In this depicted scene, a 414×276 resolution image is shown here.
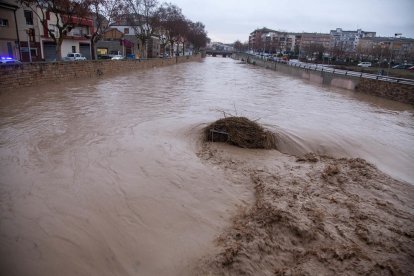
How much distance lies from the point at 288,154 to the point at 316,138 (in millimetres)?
1955

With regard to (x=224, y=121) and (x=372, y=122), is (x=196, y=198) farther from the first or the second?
(x=372, y=122)

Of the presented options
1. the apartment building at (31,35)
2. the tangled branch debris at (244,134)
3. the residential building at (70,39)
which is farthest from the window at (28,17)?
the tangled branch debris at (244,134)

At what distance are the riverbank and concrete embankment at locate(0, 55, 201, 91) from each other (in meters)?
13.8

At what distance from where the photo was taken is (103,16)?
33.9m

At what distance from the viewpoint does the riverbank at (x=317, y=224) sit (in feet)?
13.7

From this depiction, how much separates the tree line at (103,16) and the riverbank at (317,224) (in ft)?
71.8

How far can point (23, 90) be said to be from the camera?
1705cm

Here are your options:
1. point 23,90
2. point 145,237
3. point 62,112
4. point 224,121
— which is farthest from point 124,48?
point 145,237

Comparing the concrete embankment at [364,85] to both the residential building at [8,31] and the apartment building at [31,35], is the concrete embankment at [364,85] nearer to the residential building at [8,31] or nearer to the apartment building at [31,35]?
the apartment building at [31,35]

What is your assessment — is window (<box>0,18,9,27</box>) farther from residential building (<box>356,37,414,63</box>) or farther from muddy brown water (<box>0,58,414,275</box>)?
residential building (<box>356,37,414,63</box>)

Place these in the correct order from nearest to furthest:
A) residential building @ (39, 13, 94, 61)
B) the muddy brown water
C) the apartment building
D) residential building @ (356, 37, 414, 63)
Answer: the muddy brown water
the apartment building
residential building @ (39, 13, 94, 61)
residential building @ (356, 37, 414, 63)

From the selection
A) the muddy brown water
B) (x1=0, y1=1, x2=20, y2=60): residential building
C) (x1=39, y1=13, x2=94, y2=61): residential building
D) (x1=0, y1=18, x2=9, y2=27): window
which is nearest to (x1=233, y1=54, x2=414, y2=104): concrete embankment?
the muddy brown water

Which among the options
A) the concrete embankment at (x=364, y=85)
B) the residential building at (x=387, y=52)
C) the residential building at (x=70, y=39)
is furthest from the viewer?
the residential building at (x=387, y=52)

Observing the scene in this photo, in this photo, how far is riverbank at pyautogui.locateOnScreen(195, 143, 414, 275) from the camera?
13.7ft
